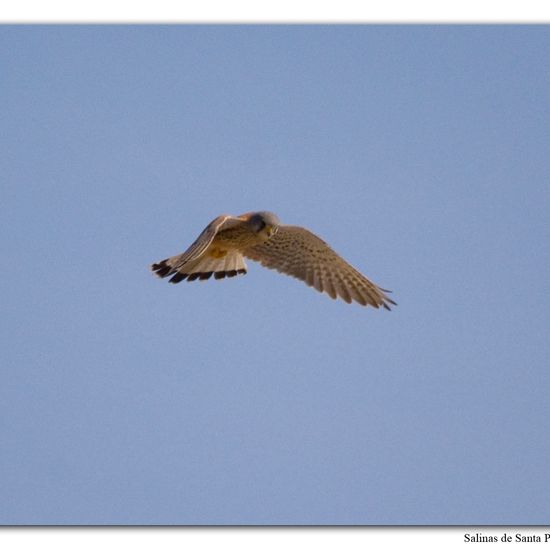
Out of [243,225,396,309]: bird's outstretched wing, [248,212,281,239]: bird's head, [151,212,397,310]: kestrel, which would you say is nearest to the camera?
[248,212,281,239]: bird's head

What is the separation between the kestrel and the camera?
11.4m

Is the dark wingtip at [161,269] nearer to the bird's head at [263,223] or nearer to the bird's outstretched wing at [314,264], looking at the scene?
the bird's outstretched wing at [314,264]

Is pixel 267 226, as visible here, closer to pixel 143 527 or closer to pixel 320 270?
pixel 320 270

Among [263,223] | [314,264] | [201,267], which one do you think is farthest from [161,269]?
[314,264]

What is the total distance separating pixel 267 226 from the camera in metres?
11.1

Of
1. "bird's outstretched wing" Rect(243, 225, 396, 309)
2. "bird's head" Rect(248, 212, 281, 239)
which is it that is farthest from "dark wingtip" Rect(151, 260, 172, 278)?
"bird's head" Rect(248, 212, 281, 239)

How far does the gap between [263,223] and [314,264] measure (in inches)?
37.6

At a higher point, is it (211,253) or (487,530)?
(211,253)

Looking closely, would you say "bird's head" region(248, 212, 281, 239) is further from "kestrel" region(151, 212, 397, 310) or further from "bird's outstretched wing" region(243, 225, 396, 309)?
"bird's outstretched wing" region(243, 225, 396, 309)

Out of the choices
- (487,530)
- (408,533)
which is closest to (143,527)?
(408,533)

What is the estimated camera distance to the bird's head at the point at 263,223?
1111cm

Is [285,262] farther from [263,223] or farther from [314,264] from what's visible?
[263,223]

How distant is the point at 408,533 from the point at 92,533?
83.6 inches
